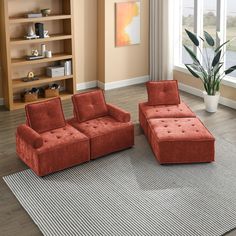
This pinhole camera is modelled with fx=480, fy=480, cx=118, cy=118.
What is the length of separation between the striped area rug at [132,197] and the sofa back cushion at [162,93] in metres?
0.93

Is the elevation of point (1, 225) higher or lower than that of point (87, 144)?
lower

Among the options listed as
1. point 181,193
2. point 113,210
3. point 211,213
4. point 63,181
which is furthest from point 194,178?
point 63,181

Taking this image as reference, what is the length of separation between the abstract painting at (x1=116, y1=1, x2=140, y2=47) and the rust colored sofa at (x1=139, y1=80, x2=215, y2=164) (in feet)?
6.66

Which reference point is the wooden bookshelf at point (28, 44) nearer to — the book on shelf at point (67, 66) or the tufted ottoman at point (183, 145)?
the book on shelf at point (67, 66)

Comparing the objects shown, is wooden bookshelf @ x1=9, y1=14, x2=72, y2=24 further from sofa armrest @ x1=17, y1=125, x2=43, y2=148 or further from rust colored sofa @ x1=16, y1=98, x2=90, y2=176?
sofa armrest @ x1=17, y1=125, x2=43, y2=148

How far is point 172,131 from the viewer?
558 centimetres

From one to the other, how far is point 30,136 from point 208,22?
12.7 feet

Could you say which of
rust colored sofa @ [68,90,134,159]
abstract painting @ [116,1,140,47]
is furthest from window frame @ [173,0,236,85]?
rust colored sofa @ [68,90,134,159]

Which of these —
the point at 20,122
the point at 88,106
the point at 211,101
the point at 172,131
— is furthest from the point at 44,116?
the point at 211,101

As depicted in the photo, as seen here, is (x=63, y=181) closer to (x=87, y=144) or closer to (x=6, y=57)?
(x=87, y=144)

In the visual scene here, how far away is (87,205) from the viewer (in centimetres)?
467

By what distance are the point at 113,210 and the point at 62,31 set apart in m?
4.12

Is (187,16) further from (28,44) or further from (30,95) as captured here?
(30,95)

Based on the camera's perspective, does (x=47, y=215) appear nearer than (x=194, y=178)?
Yes
